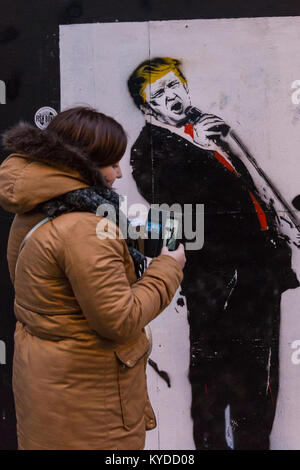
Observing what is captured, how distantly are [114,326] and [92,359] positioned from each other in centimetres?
21

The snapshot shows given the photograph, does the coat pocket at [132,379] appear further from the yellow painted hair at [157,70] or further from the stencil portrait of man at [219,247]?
the yellow painted hair at [157,70]

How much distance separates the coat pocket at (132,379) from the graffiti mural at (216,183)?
1.18 metres

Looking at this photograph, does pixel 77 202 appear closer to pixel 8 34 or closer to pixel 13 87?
pixel 13 87

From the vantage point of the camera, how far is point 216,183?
2.93 meters

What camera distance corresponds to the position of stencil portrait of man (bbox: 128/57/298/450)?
290cm

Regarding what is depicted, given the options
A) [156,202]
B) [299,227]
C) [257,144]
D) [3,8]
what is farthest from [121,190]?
[3,8]

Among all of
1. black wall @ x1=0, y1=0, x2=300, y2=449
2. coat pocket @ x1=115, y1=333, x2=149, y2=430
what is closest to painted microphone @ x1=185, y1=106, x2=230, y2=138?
black wall @ x1=0, y1=0, x2=300, y2=449

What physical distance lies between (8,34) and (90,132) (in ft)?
5.76

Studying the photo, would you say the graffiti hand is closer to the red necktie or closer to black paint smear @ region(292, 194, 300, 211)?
the red necktie

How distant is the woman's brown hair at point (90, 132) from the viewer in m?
1.62

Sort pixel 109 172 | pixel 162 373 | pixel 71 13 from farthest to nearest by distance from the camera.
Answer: pixel 162 373
pixel 71 13
pixel 109 172

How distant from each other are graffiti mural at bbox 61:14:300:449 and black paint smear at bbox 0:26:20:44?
34 centimetres

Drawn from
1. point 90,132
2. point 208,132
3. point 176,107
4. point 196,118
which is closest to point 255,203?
point 208,132
